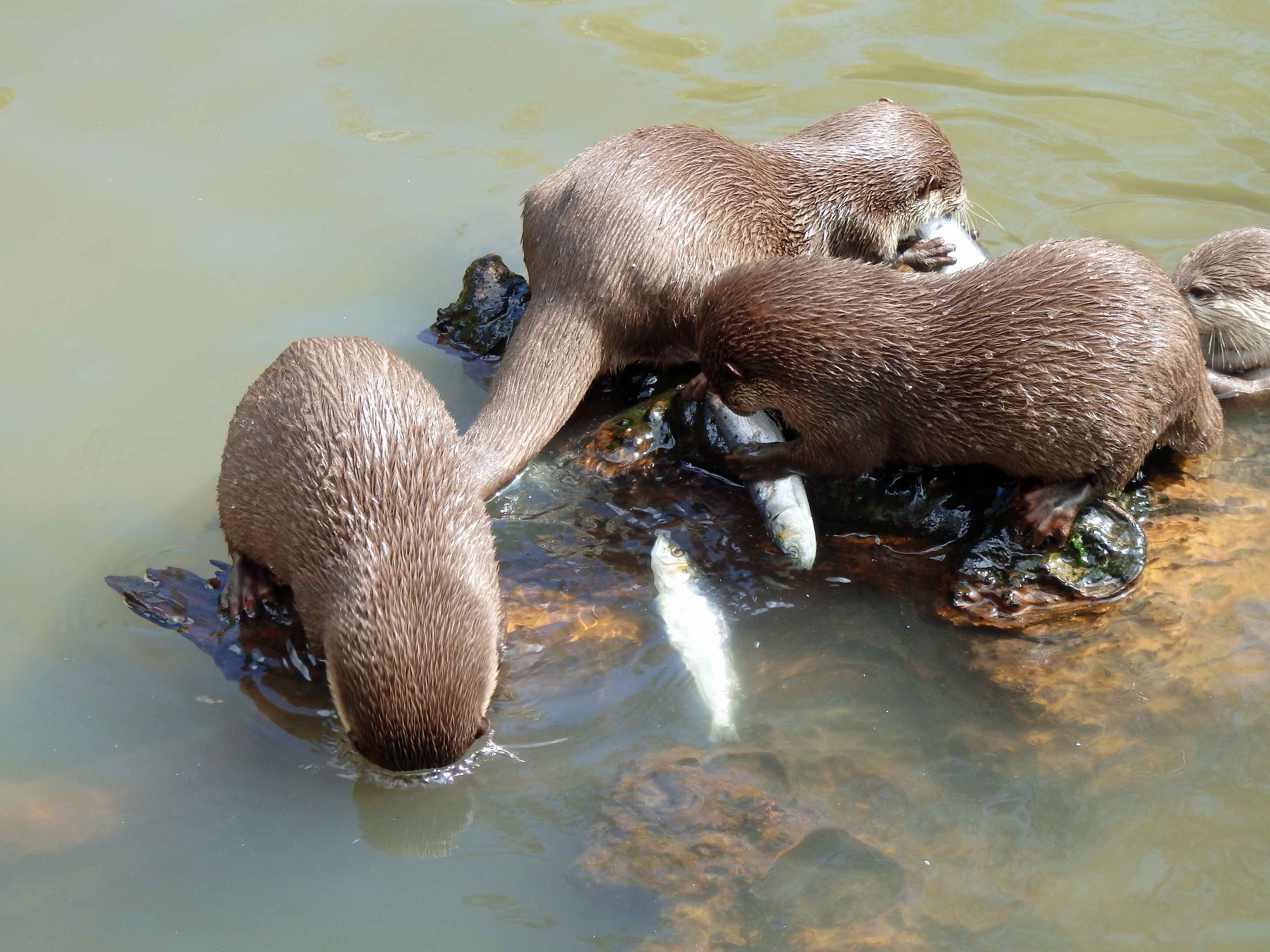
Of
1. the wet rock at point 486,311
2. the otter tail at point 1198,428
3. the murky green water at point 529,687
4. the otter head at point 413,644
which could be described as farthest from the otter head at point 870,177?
the otter head at point 413,644

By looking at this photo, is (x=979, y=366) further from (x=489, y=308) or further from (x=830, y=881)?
(x=489, y=308)

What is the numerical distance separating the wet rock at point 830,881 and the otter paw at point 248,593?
131 centimetres

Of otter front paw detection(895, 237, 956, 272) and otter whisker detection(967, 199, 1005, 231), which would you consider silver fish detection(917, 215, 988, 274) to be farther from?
otter whisker detection(967, 199, 1005, 231)

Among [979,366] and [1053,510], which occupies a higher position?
[979,366]

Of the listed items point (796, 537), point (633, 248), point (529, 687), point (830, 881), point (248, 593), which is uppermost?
point (633, 248)

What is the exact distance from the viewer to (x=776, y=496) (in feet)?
9.45

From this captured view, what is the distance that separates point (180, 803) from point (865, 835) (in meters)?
1.39

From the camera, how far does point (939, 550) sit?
9.52 ft

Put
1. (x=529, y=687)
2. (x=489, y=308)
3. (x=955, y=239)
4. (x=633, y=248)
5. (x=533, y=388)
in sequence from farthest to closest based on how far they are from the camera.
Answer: (x=955, y=239) < (x=489, y=308) < (x=633, y=248) < (x=533, y=388) < (x=529, y=687)

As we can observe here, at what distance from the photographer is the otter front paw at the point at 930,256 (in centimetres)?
367

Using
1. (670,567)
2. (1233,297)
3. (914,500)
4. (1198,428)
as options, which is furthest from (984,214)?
(670,567)

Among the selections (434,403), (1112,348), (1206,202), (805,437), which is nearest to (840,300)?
(805,437)

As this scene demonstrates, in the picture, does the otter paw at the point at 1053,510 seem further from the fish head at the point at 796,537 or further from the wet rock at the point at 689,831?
the wet rock at the point at 689,831

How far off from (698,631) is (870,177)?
1.75 meters
